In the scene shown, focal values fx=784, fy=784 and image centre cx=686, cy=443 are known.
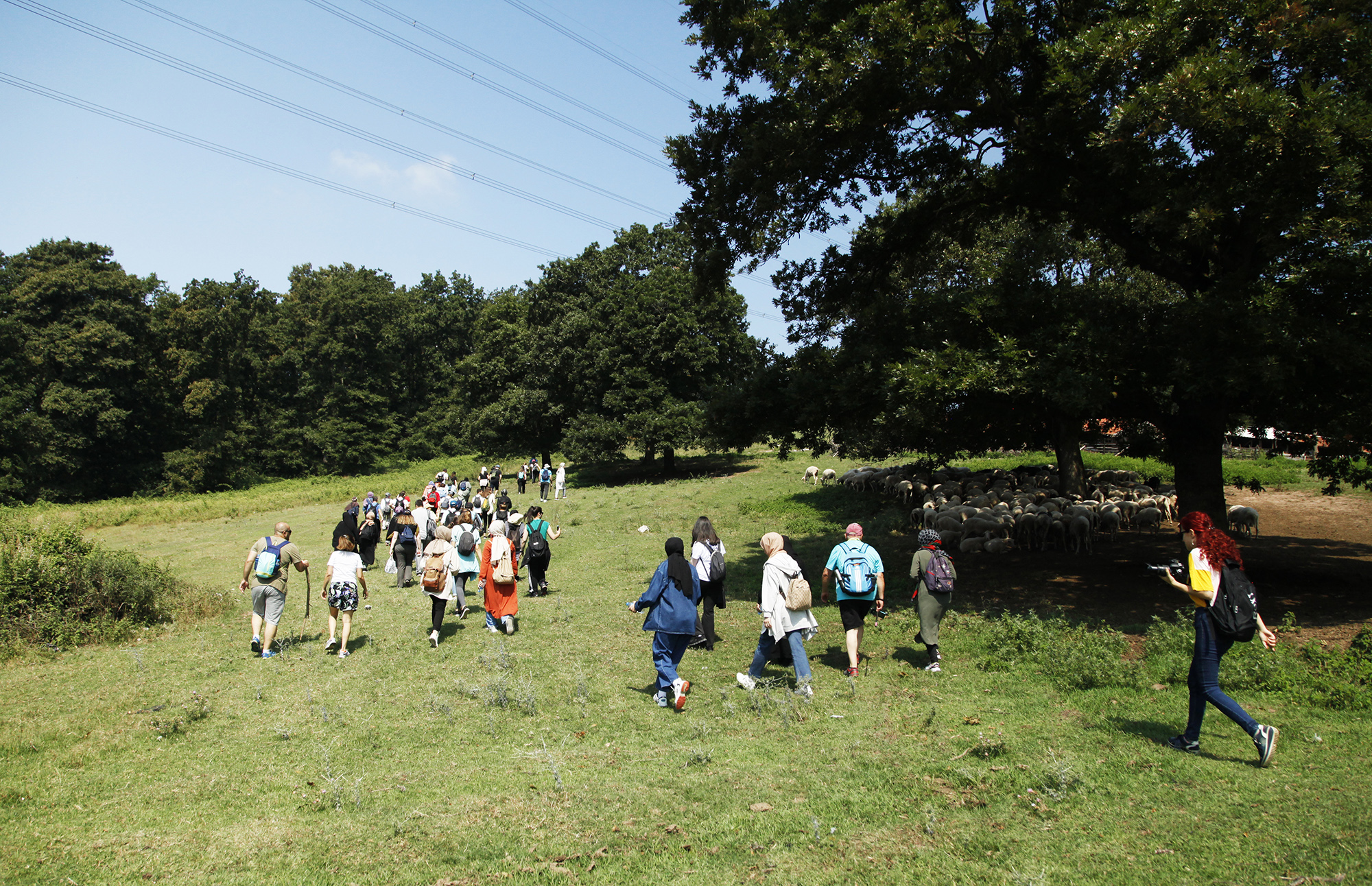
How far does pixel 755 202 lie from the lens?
Result: 13.6 meters

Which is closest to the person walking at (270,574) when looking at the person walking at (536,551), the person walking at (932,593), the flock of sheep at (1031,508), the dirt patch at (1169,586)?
the person walking at (536,551)

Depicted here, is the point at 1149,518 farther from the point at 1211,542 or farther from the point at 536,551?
the point at 536,551

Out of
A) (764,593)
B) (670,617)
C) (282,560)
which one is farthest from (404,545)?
(764,593)

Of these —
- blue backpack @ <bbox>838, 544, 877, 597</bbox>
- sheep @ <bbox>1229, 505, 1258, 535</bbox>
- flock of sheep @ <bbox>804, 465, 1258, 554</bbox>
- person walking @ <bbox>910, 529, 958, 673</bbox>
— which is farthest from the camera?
flock of sheep @ <bbox>804, 465, 1258, 554</bbox>

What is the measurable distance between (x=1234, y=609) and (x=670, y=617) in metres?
4.90

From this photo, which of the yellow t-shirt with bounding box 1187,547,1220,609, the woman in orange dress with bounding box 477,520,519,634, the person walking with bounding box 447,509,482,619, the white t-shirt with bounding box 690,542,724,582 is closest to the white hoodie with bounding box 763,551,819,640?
the white t-shirt with bounding box 690,542,724,582

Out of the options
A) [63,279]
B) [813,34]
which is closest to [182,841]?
[813,34]

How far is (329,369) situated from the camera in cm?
6925

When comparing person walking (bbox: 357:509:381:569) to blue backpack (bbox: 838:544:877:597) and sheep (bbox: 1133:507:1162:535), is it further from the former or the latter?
sheep (bbox: 1133:507:1162:535)

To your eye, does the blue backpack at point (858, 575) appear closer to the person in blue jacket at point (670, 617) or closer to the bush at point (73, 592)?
the person in blue jacket at point (670, 617)

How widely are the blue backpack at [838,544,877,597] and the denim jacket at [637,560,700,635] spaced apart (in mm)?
1790

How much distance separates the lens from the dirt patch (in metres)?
10.8

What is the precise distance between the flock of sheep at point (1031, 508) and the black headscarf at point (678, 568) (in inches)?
443

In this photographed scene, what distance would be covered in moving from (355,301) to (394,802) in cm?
6931
